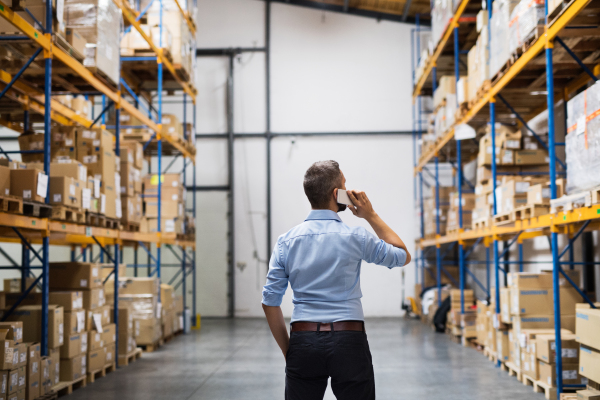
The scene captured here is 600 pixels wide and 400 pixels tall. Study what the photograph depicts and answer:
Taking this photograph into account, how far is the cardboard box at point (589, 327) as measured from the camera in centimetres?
475

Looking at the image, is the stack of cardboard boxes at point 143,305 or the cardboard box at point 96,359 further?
the stack of cardboard boxes at point 143,305

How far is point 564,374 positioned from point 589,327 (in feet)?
4.38

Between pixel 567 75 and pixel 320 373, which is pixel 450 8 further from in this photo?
pixel 320 373

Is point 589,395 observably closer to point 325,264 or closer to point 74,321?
point 325,264

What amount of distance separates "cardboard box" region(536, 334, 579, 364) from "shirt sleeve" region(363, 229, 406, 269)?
4.46 m

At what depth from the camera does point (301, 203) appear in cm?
1634

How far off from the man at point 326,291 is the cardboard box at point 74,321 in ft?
16.6

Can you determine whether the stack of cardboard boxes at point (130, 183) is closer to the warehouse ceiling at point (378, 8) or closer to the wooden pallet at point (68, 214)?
the wooden pallet at point (68, 214)

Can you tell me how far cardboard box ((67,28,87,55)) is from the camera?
22.0ft

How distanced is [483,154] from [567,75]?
1.74 meters

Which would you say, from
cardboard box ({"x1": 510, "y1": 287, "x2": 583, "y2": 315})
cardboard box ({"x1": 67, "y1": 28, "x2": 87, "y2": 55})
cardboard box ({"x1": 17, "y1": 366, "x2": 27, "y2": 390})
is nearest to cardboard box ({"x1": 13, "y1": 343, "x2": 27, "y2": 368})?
cardboard box ({"x1": 17, "y1": 366, "x2": 27, "y2": 390})

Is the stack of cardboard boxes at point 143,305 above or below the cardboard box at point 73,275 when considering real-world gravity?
below

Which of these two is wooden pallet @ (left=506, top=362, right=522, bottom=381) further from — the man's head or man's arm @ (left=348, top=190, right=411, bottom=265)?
the man's head

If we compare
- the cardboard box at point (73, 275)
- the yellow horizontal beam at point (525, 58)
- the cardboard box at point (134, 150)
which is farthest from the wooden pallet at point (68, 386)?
the yellow horizontal beam at point (525, 58)
